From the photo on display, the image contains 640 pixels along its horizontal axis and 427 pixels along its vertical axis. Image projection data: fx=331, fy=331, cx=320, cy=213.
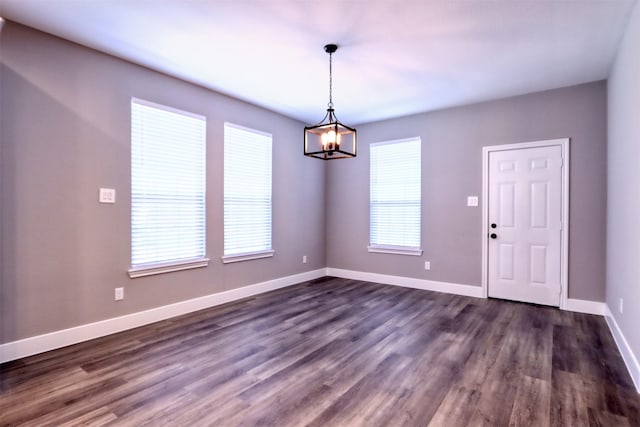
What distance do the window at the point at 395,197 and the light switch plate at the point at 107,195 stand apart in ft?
12.4

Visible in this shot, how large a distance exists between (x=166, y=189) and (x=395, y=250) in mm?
3515

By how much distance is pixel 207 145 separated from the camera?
414 cm

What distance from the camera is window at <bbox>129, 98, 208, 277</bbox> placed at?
3.47 meters

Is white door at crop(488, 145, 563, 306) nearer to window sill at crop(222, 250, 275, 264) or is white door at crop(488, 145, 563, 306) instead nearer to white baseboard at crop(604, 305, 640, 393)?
white baseboard at crop(604, 305, 640, 393)

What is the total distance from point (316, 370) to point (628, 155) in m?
3.04

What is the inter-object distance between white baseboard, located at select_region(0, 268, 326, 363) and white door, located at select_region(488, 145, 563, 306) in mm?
3351

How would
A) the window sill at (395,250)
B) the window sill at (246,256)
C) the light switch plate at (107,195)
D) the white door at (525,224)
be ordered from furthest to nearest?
the window sill at (395,250)
the window sill at (246,256)
the white door at (525,224)
the light switch plate at (107,195)

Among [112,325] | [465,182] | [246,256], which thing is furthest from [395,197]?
[112,325]

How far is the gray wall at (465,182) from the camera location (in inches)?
155

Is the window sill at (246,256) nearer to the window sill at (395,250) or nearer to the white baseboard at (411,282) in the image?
the white baseboard at (411,282)

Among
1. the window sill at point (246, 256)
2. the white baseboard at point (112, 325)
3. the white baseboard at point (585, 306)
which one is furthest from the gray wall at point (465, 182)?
the white baseboard at point (112, 325)

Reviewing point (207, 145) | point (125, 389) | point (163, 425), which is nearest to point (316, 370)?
point (163, 425)

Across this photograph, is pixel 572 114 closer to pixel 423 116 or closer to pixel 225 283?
pixel 423 116

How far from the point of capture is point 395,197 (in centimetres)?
543
